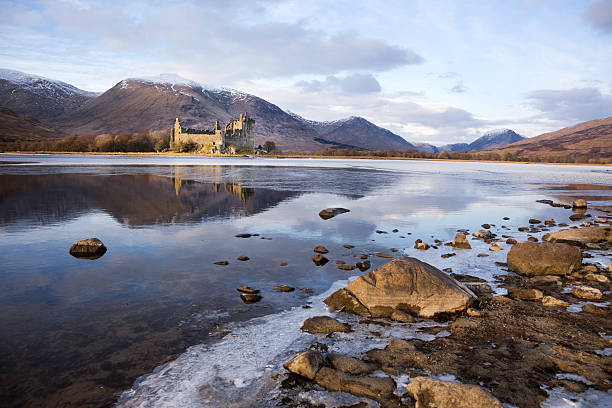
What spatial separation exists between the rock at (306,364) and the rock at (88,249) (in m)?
8.46

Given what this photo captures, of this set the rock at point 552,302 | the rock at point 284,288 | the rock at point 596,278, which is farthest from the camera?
the rock at point 596,278

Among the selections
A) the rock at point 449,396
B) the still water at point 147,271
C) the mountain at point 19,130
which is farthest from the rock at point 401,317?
the mountain at point 19,130

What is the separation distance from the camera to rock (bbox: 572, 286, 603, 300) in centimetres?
793

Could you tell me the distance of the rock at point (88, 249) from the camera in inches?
442

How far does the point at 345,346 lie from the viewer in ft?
19.9

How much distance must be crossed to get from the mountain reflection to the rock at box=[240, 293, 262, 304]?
9.61 m

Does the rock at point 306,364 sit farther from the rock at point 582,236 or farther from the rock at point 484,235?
the rock at point 582,236

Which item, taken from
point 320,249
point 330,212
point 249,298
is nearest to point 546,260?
point 320,249

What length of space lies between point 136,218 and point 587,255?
58.3ft

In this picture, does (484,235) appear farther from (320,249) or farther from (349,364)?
(349,364)

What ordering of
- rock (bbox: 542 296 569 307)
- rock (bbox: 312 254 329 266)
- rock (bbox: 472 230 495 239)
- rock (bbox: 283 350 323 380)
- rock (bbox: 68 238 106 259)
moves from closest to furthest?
rock (bbox: 283 350 323 380) → rock (bbox: 542 296 569 307) → rock (bbox: 312 254 329 266) → rock (bbox: 68 238 106 259) → rock (bbox: 472 230 495 239)

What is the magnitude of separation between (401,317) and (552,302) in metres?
3.34

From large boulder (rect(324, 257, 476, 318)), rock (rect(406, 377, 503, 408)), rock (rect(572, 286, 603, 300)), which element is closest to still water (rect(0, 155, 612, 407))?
large boulder (rect(324, 257, 476, 318))

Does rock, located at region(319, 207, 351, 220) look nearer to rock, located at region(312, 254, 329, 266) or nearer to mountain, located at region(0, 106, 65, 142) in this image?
rock, located at region(312, 254, 329, 266)
